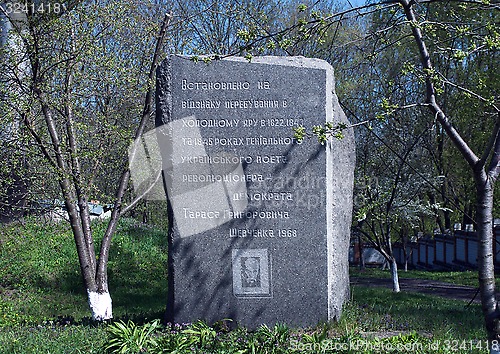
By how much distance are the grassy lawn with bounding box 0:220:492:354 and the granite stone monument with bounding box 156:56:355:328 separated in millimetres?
406

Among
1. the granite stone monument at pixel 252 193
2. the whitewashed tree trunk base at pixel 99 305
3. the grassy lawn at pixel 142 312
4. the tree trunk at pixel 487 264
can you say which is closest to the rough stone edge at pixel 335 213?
the granite stone monument at pixel 252 193

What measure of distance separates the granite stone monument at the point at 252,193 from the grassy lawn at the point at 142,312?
406mm

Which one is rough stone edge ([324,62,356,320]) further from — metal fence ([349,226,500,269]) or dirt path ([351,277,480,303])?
metal fence ([349,226,500,269])

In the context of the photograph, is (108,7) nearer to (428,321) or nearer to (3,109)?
(3,109)

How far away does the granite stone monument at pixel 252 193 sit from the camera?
7062 millimetres

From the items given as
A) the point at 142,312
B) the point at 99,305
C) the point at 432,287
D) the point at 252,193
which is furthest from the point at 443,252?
the point at 252,193

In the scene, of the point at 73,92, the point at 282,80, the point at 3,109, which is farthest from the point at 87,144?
the point at 282,80

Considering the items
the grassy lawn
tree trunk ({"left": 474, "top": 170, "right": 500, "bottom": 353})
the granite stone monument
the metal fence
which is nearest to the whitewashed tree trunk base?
the grassy lawn

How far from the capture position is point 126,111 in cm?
1063

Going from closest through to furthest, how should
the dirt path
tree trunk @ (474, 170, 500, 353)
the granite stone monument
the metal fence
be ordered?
1. tree trunk @ (474, 170, 500, 353)
2. the granite stone monument
3. the dirt path
4. the metal fence

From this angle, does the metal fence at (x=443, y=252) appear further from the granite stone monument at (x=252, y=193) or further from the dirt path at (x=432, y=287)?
the granite stone monument at (x=252, y=193)

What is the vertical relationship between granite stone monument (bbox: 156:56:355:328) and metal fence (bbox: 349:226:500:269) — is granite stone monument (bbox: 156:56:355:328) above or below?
above

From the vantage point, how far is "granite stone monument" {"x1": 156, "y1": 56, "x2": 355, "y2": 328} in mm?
7062

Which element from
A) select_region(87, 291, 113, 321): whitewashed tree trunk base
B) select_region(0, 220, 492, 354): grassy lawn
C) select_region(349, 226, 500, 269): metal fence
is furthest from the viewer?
select_region(349, 226, 500, 269): metal fence
